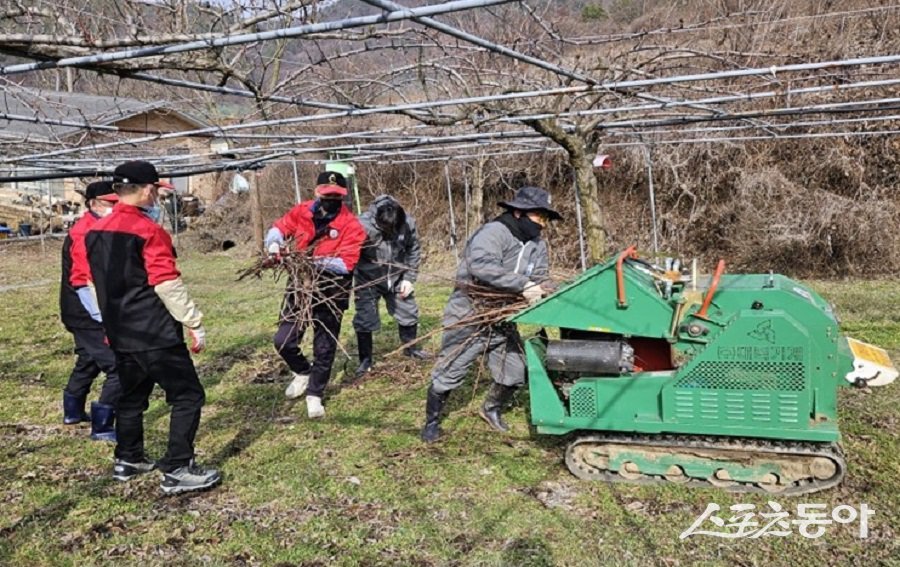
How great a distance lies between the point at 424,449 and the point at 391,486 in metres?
0.59

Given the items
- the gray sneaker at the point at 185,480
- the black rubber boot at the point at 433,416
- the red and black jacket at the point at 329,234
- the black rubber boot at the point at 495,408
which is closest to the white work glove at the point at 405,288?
the red and black jacket at the point at 329,234

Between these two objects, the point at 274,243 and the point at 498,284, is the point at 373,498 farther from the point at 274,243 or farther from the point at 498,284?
the point at 274,243

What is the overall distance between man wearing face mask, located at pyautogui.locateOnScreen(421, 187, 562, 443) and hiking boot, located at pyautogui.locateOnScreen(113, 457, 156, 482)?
1.86 meters

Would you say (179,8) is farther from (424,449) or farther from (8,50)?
(424,449)

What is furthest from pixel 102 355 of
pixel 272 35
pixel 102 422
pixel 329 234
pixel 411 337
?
pixel 272 35

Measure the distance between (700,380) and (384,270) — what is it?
12.1ft

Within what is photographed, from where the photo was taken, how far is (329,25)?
7.34 feet

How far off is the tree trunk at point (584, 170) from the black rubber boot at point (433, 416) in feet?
11.4

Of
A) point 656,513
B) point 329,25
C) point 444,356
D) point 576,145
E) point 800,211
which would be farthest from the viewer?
point 800,211

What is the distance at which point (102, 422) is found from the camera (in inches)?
196

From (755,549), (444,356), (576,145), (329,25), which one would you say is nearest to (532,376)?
(444,356)

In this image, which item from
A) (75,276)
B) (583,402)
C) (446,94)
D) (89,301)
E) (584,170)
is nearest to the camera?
(583,402)

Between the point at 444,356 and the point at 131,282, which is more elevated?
the point at 131,282

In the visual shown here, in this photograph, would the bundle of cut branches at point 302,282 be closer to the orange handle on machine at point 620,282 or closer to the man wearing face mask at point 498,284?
the man wearing face mask at point 498,284
